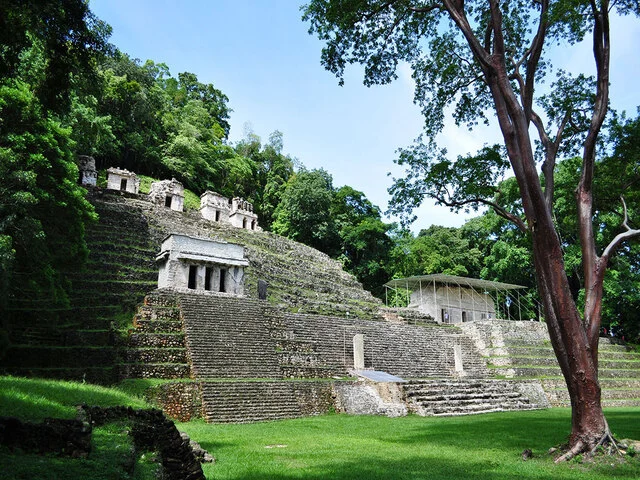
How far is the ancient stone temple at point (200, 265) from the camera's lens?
68.3ft

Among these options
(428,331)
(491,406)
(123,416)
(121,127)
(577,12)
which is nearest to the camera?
(123,416)

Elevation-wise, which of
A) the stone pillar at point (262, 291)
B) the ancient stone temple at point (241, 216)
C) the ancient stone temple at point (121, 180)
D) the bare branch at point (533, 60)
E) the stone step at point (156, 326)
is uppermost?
the ancient stone temple at point (121, 180)

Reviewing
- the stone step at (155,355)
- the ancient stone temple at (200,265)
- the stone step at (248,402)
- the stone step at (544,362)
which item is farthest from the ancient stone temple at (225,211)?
the stone step at (248,402)

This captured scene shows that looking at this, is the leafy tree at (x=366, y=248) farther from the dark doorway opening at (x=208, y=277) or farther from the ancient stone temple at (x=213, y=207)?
the dark doorway opening at (x=208, y=277)

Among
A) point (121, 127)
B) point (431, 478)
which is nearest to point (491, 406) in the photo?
point (431, 478)

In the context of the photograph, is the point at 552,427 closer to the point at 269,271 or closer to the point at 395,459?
the point at 395,459

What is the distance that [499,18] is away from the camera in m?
8.73

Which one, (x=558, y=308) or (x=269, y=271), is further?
(x=269, y=271)

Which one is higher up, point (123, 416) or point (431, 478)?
point (123, 416)

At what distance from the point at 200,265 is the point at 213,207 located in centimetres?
1480

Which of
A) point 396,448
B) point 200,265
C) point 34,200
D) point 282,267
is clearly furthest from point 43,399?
point 282,267

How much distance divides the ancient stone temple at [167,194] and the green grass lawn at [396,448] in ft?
75.4

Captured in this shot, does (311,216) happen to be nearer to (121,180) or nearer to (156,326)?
(121,180)

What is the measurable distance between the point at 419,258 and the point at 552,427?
3037 centimetres
